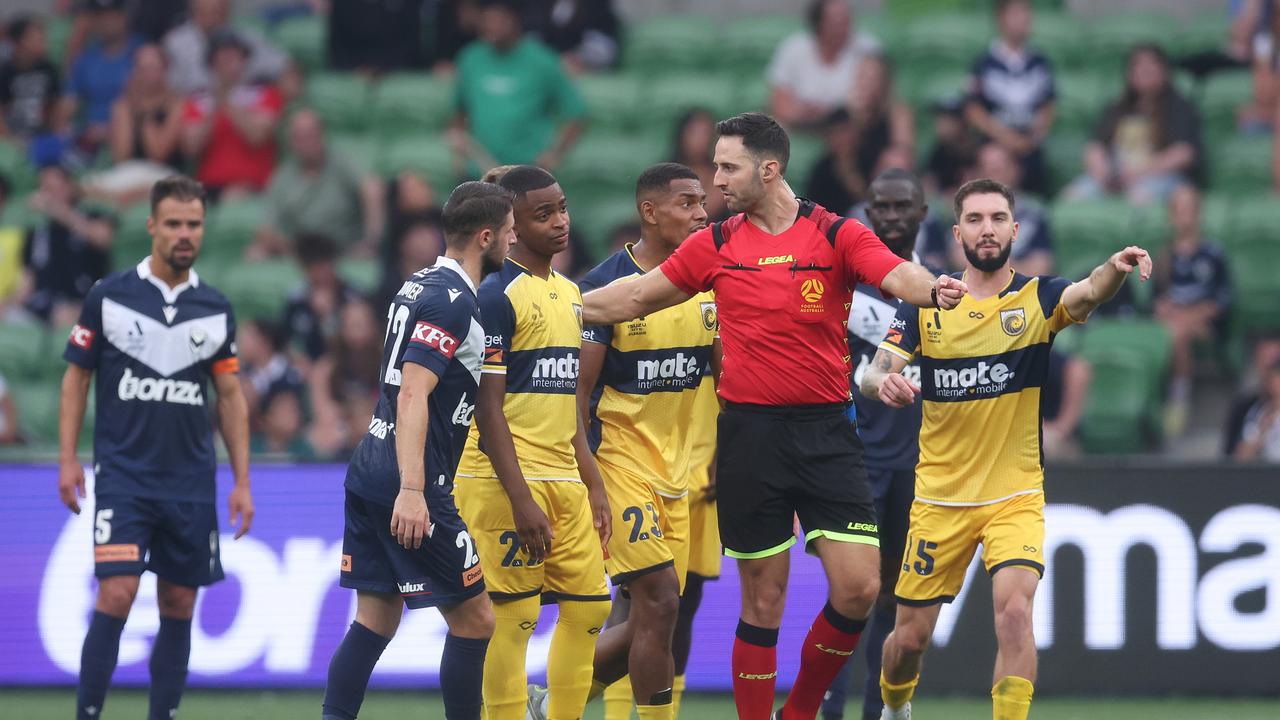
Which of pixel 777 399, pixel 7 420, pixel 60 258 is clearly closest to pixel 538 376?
pixel 777 399

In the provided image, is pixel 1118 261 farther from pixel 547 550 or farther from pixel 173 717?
pixel 173 717

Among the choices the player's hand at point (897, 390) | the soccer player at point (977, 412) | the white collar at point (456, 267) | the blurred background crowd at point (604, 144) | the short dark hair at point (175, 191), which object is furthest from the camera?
the blurred background crowd at point (604, 144)

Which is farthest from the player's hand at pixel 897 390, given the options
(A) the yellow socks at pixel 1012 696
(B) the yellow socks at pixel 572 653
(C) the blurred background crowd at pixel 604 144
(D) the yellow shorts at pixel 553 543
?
(C) the blurred background crowd at pixel 604 144

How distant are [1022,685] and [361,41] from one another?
11.0 m

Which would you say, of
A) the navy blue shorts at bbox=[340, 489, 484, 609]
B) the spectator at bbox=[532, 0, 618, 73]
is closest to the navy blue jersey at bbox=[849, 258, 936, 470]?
the navy blue shorts at bbox=[340, 489, 484, 609]

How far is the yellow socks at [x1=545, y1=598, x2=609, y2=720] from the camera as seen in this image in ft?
24.4

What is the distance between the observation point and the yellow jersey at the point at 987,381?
7.71 m

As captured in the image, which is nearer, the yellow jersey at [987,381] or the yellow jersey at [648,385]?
the yellow jersey at [987,381]

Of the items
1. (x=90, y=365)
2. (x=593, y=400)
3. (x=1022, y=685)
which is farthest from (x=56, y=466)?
(x=1022, y=685)

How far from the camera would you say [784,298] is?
281 inches

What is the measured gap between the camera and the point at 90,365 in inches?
327

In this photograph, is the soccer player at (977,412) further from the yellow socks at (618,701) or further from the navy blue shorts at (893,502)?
the yellow socks at (618,701)

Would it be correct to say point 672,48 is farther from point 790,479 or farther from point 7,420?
point 790,479

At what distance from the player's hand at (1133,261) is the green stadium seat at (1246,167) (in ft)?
26.7
